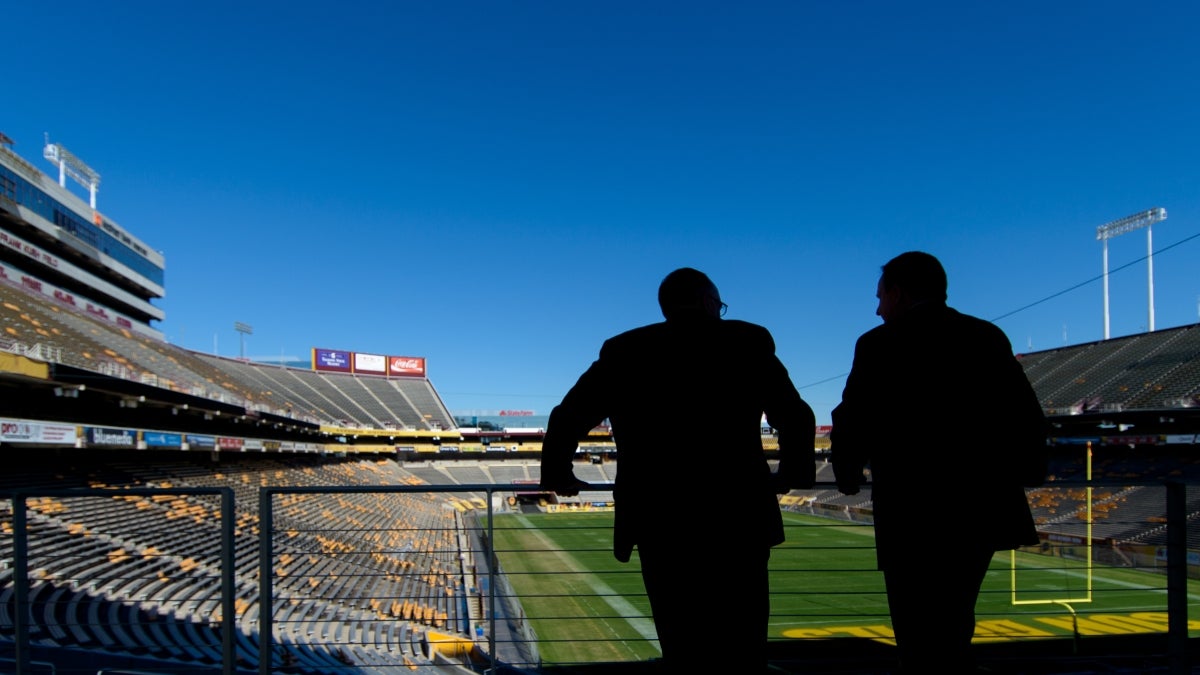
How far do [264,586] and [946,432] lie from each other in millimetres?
2393

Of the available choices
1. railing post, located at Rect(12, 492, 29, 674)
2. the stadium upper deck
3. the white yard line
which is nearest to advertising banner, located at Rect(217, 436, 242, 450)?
the white yard line

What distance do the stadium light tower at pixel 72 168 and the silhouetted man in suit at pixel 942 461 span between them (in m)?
50.1

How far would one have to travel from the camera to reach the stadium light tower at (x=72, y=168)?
140ft

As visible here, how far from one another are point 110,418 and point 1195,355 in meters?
37.7

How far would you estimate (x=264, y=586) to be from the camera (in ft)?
9.03

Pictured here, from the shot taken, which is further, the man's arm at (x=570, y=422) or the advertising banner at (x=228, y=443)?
the advertising banner at (x=228, y=443)

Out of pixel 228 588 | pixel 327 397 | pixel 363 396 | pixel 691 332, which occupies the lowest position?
pixel 363 396

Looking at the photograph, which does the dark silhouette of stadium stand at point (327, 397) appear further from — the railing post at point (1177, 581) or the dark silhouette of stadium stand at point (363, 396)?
the railing post at point (1177, 581)

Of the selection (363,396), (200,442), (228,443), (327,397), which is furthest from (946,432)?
(363,396)

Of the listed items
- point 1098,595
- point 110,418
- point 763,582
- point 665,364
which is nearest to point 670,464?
point 665,364

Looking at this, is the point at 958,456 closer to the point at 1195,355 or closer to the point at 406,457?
the point at 1195,355

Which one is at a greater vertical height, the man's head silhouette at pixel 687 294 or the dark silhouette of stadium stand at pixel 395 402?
the man's head silhouette at pixel 687 294

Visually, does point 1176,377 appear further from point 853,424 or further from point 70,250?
point 70,250

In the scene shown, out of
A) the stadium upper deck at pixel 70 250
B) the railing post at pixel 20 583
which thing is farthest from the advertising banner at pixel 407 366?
the railing post at pixel 20 583
